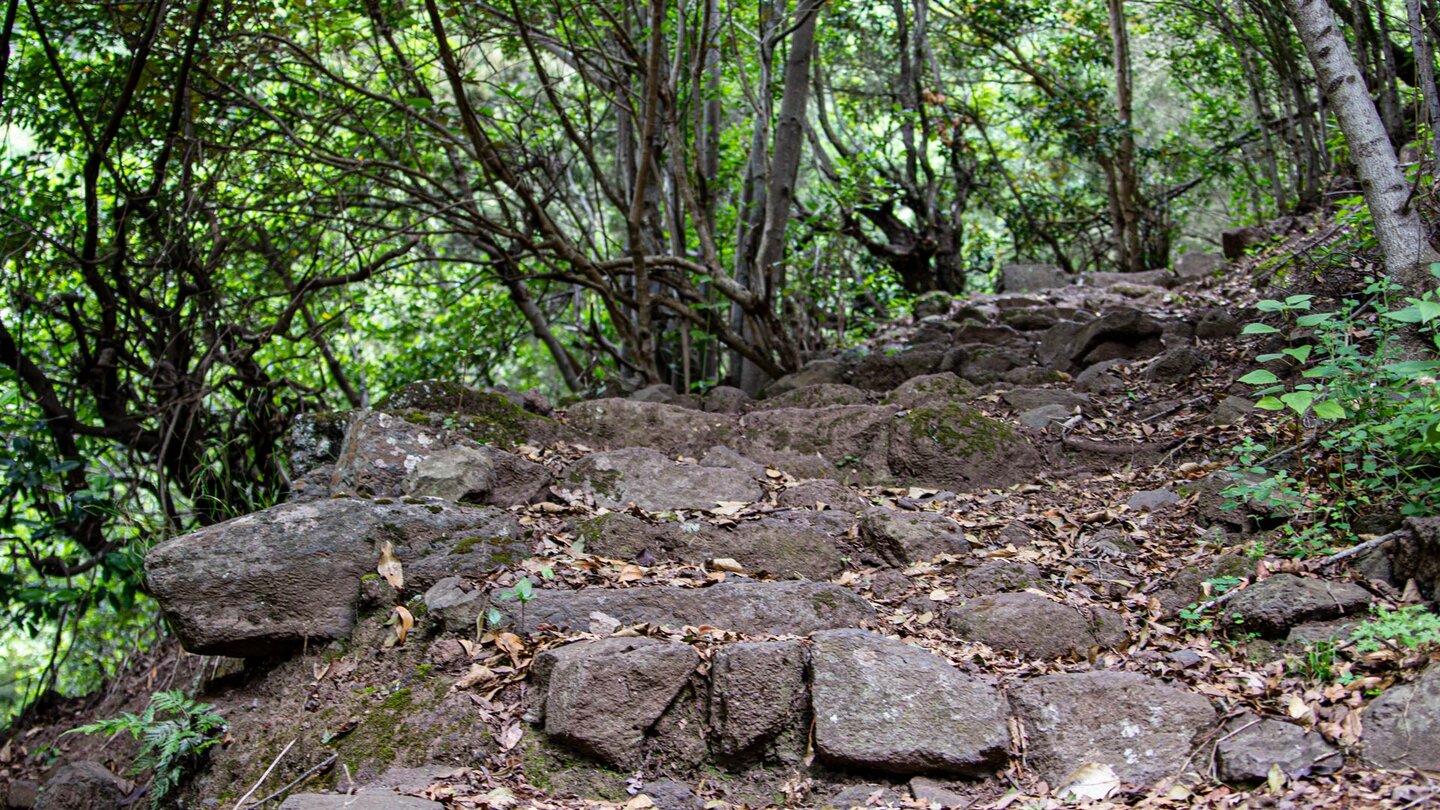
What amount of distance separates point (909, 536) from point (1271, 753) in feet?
5.57

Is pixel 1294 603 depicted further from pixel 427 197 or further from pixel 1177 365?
pixel 427 197

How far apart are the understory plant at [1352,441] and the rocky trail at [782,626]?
133 mm

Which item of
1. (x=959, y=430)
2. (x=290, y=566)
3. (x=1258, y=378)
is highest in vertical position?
(x=1258, y=378)

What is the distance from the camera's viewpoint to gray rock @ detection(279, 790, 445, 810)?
9.63 ft

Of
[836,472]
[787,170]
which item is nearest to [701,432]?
[836,472]

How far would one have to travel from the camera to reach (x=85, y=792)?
4422mm

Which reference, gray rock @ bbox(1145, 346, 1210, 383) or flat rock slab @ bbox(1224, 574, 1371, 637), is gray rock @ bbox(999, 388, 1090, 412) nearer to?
gray rock @ bbox(1145, 346, 1210, 383)

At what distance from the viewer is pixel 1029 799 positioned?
121 inches

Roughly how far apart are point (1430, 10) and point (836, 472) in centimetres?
363

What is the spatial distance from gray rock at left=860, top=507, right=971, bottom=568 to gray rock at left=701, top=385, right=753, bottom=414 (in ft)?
6.86

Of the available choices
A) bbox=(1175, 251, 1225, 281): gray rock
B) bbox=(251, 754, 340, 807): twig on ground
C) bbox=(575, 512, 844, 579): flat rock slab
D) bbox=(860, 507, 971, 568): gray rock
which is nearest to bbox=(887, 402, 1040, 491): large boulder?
bbox=(860, 507, 971, 568): gray rock

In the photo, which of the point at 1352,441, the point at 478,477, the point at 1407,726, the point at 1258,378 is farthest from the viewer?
the point at 478,477

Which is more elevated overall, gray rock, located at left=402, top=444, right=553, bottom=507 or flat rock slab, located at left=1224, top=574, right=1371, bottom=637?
gray rock, located at left=402, top=444, right=553, bottom=507

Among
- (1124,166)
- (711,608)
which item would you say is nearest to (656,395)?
(711,608)
